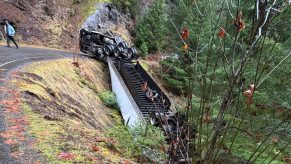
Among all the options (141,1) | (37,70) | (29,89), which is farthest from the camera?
(141,1)

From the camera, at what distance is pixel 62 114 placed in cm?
998

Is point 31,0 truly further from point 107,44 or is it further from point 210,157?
point 210,157

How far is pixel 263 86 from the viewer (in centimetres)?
913

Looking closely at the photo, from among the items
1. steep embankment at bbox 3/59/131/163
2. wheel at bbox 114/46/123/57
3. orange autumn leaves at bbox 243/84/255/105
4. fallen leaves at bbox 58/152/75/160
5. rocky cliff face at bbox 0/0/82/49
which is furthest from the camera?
rocky cliff face at bbox 0/0/82/49

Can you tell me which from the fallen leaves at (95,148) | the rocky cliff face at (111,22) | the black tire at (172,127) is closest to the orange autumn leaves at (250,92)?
the black tire at (172,127)

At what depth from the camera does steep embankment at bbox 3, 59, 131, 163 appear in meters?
6.73

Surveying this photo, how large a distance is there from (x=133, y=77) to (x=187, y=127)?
60.2 feet

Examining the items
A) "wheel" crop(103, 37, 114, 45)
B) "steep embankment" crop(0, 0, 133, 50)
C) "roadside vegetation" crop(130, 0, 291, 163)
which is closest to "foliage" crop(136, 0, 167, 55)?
"steep embankment" crop(0, 0, 133, 50)

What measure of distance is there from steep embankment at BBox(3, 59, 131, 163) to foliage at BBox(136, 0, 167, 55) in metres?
19.7

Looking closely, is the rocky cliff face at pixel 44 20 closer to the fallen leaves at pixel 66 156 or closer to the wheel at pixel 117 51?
the wheel at pixel 117 51

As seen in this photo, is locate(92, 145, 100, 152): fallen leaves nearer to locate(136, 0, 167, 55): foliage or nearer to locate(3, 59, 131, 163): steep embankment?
locate(3, 59, 131, 163): steep embankment

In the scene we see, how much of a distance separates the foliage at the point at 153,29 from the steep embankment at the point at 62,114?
19661 mm

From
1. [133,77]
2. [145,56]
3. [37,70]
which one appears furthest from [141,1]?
[37,70]

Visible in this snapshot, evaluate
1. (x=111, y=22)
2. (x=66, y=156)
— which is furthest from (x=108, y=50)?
(x=66, y=156)
